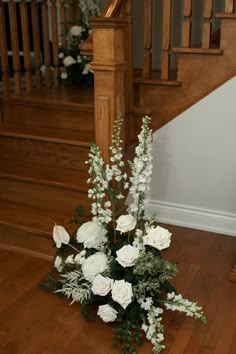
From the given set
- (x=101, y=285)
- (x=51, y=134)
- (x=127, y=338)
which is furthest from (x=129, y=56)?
(x=127, y=338)

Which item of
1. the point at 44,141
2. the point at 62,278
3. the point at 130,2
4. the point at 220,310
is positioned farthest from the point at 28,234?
the point at 130,2

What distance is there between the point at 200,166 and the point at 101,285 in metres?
1.17

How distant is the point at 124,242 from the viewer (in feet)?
7.47

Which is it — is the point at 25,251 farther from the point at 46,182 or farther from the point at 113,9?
the point at 113,9

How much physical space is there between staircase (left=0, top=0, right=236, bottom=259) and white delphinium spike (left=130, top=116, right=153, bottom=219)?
39 cm

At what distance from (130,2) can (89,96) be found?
37.7 inches

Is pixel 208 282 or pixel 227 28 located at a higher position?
pixel 227 28

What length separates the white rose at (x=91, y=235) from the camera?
2213 millimetres

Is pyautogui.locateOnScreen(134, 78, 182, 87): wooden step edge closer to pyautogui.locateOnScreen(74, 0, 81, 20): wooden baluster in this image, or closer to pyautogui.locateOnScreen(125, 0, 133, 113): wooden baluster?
pyautogui.locateOnScreen(125, 0, 133, 113): wooden baluster

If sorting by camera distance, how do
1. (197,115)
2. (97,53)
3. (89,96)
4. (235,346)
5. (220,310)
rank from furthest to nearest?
1. (89,96)
2. (197,115)
3. (97,53)
4. (220,310)
5. (235,346)

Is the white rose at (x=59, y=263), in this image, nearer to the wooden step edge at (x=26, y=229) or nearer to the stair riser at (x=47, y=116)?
the wooden step edge at (x=26, y=229)

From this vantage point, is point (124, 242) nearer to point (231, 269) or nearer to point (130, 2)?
point (231, 269)

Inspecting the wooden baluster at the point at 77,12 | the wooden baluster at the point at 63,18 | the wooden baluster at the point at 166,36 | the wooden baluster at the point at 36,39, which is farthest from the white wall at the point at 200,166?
the wooden baluster at the point at 77,12

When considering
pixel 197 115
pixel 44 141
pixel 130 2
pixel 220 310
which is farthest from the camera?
pixel 44 141
